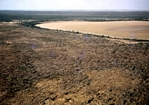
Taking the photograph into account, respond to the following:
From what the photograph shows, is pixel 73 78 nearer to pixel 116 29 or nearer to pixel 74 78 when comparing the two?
pixel 74 78

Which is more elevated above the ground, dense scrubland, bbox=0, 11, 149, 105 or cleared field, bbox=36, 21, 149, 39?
cleared field, bbox=36, 21, 149, 39

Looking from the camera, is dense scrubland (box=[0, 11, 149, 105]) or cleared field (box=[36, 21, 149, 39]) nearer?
dense scrubland (box=[0, 11, 149, 105])

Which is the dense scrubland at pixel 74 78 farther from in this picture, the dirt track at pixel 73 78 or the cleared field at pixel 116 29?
the cleared field at pixel 116 29

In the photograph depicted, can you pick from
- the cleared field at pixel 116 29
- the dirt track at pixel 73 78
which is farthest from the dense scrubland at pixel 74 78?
the cleared field at pixel 116 29

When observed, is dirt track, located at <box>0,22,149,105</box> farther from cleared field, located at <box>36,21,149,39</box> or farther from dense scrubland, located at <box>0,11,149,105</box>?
cleared field, located at <box>36,21,149,39</box>

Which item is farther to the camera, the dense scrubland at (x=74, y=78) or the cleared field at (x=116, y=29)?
the cleared field at (x=116, y=29)

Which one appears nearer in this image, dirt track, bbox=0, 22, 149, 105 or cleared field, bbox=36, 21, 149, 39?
dirt track, bbox=0, 22, 149, 105

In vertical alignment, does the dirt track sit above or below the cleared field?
below

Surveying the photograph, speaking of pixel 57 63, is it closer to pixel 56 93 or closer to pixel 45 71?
pixel 45 71

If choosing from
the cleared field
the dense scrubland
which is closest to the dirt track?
the dense scrubland

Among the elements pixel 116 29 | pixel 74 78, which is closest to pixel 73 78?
pixel 74 78

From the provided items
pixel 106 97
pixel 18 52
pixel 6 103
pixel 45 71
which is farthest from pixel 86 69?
pixel 18 52

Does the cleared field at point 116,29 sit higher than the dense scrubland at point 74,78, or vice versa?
the cleared field at point 116,29
